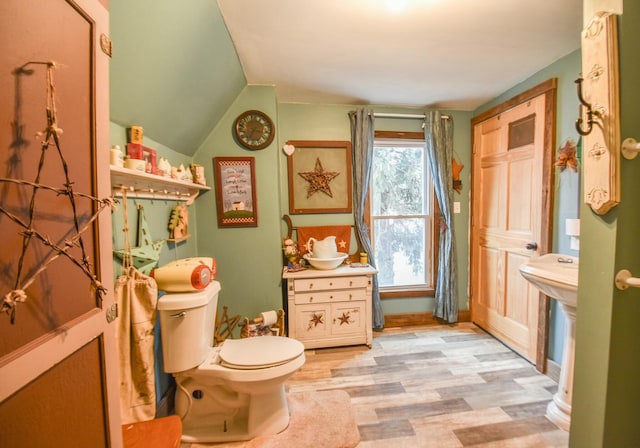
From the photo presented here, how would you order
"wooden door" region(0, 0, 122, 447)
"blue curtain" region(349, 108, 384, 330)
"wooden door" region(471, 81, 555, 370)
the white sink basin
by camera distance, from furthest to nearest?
"blue curtain" region(349, 108, 384, 330) → "wooden door" region(471, 81, 555, 370) → the white sink basin → "wooden door" region(0, 0, 122, 447)

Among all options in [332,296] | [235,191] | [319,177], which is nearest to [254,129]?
[235,191]

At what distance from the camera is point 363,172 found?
8.73ft

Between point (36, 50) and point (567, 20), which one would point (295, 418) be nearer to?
point (36, 50)

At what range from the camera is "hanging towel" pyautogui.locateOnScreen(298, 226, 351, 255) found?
2659mm

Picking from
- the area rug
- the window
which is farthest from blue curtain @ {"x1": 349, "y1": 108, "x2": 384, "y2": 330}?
the area rug

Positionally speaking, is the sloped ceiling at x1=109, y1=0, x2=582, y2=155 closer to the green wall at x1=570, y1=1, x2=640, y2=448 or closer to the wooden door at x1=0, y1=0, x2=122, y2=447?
the wooden door at x1=0, y1=0, x2=122, y2=447

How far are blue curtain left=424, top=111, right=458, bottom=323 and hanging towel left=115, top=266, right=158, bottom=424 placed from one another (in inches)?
103

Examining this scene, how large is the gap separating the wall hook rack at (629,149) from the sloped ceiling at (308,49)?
105 centimetres

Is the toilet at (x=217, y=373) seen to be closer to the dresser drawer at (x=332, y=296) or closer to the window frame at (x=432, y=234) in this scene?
the dresser drawer at (x=332, y=296)

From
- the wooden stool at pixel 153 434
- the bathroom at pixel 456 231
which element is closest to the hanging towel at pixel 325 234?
the bathroom at pixel 456 231

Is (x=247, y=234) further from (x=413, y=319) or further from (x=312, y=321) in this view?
(x=413, y=319)

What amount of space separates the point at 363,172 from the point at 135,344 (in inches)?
87.6

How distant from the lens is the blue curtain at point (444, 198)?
2725 mm

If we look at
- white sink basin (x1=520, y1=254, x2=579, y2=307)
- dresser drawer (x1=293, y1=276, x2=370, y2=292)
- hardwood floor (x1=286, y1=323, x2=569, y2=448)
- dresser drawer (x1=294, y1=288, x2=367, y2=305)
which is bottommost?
hardwood floor (x1=286, y1=323, x2=569, y2=448)
